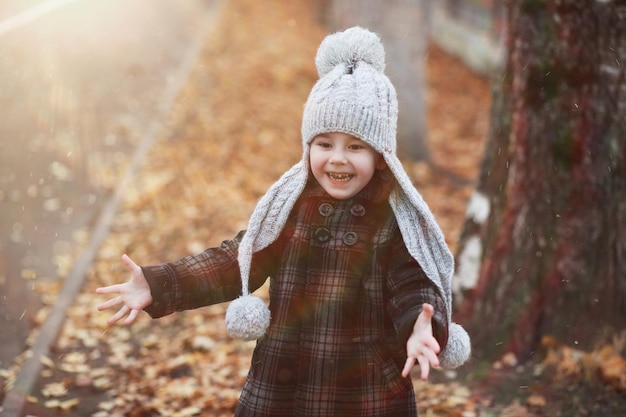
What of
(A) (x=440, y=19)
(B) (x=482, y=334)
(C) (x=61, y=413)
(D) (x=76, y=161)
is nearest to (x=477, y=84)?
(A) (x=440, y=19)

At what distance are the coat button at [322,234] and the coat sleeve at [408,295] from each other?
259 millimetres

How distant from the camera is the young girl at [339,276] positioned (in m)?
2.76

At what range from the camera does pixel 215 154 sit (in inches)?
394

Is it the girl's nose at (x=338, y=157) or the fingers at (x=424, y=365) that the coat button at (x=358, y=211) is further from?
the fingers at (x=424, y=365)

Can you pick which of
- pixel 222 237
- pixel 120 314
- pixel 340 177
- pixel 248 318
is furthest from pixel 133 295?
pixel 222 237

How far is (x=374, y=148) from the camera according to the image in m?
2.75

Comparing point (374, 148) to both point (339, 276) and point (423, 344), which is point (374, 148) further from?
point (423, 344)

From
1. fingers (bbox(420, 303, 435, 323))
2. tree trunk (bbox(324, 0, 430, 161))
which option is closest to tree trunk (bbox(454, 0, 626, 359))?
fingers (bbox(420, 303, 435, 323))

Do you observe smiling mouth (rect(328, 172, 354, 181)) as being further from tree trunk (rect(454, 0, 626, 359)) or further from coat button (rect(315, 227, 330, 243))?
tree trunk (rect(454, 0, 626, 359))

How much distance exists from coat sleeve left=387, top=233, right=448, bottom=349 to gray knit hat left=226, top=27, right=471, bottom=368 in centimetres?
6

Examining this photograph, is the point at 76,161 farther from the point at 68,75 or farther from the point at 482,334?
the point at 482,334

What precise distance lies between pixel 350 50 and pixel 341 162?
44 centimetres

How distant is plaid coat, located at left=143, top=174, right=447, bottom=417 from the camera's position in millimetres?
2793

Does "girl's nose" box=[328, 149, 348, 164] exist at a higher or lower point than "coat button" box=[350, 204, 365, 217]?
higher
